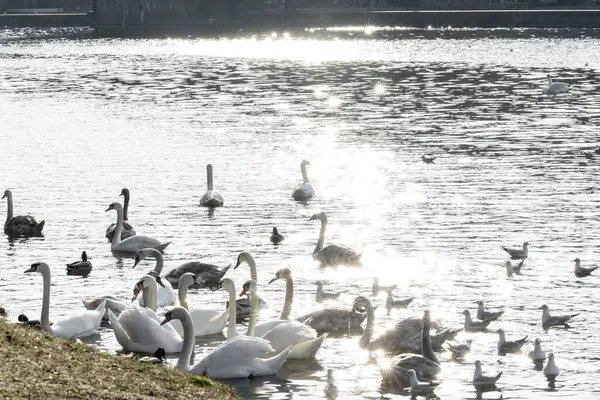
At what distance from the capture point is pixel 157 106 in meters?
65.4

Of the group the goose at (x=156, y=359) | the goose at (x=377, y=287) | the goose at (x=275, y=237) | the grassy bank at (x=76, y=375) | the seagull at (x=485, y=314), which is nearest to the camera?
the grassy bank at (x=76, y=375)

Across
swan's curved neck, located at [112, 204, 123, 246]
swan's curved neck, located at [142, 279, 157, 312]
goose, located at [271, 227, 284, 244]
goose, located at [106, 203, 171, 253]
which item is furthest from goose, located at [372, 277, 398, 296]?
swan's curved neck, located at [112, 204, 123, 246]

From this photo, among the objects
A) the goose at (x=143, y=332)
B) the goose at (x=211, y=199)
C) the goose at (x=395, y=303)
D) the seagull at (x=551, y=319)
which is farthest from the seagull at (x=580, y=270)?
the goose at (x=211, y=199)

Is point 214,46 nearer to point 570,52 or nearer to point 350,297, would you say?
point 570,52

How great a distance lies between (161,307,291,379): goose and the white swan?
2229 millimetres

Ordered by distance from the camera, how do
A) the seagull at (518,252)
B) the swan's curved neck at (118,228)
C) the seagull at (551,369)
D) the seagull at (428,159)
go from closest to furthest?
the seagull at (551,369) → the seagull at (518,252) → the swan's curved neck at (118,228) → the seagull at (428,159)

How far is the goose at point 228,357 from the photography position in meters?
16.3

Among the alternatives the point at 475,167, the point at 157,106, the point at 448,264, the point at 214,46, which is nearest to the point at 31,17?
the point at 214,46

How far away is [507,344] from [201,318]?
4.72 meters

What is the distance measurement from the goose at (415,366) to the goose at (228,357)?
1696 mm

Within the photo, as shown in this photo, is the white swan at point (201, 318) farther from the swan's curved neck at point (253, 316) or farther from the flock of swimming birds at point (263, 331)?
the swan's curved neck at point (253, 316)

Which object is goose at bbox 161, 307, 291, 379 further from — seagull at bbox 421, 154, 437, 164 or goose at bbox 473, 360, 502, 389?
seagull at bbox 421, 154, 437, 164

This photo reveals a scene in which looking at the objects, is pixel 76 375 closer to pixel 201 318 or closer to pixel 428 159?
pixel 201 318

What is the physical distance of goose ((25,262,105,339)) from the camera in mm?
18391
